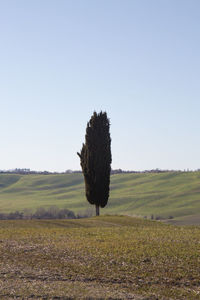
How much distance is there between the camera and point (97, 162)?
52562mm

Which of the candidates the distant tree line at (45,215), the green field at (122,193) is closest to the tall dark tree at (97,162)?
the distant tree line at (45,215)

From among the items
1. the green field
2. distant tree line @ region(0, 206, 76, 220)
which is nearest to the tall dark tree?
distant tree line @ region(0, 206, 76, 220)

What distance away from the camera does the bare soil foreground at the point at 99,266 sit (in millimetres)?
17156

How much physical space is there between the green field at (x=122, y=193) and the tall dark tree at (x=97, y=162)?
48.9 m

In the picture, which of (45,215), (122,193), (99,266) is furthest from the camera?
(122,193)

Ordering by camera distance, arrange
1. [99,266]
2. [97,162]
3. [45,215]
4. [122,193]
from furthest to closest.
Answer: [122,193]
[45,215]
[97,162]
[99,266]

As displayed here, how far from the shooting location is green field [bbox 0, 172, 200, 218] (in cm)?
11225

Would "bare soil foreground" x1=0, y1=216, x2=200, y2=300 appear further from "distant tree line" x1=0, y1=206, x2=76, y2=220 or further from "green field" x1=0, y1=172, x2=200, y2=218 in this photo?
"green field" x1=0, y1=172, x2=200, y2=218

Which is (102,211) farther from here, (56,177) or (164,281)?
(164,281)

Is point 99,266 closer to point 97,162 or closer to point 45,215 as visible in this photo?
point 97,162

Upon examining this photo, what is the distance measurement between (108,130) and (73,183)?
121 m

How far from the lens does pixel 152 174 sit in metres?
169

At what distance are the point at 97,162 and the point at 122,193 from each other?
88.2 meters

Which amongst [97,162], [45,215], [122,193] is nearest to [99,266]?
[97,162]
